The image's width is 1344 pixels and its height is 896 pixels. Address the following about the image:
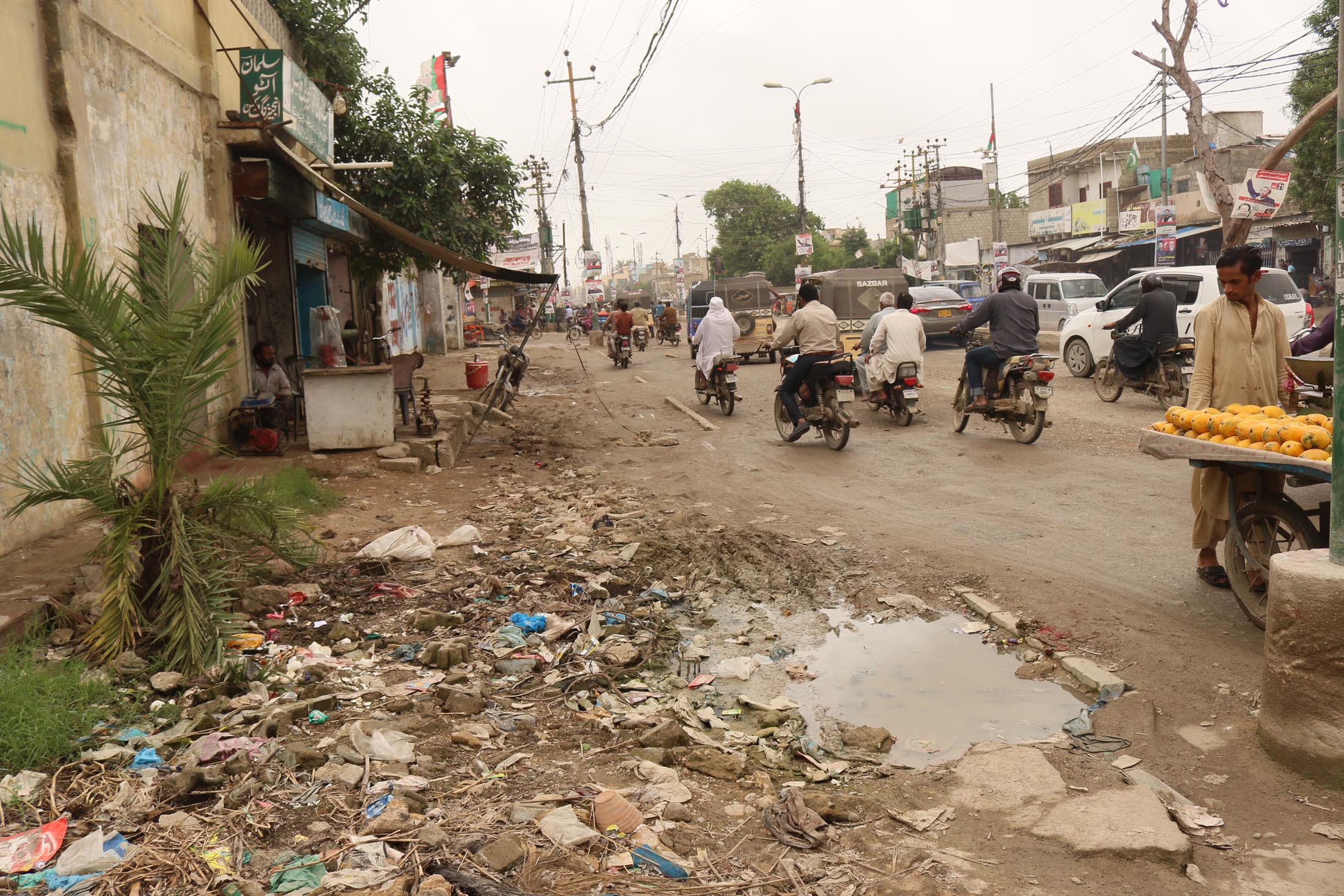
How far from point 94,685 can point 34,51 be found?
501 centimetres

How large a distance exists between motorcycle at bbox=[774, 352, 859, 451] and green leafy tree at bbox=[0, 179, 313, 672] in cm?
705

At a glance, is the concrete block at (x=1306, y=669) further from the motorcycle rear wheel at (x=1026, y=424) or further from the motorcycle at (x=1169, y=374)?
the motorcycle at (x=1169, y=374)

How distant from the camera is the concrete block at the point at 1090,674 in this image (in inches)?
174

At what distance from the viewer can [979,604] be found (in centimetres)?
560

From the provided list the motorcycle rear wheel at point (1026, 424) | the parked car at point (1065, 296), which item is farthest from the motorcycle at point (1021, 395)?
the parked car at point (1065, 296)

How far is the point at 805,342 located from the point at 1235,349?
603 centimetres

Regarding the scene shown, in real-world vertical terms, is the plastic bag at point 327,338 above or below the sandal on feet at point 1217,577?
above

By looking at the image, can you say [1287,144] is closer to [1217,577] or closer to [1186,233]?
[1217,577]

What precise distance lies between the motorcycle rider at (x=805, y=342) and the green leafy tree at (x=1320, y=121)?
16071 millimetres

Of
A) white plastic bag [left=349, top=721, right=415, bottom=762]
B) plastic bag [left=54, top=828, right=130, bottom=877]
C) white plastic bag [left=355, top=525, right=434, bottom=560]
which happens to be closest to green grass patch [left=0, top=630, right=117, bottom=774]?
plastic bag [left=54, top=828, right=130, bottom=877]

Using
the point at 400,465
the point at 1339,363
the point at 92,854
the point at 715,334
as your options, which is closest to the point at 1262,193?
the point at 715,334

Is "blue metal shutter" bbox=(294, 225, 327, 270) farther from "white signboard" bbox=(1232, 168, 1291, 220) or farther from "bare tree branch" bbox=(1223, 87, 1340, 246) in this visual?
"white signboard" bbox=(1232, 168, 1291, 220)

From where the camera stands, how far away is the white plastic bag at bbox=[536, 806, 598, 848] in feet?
10.4

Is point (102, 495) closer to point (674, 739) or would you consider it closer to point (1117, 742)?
point (674, 739)
